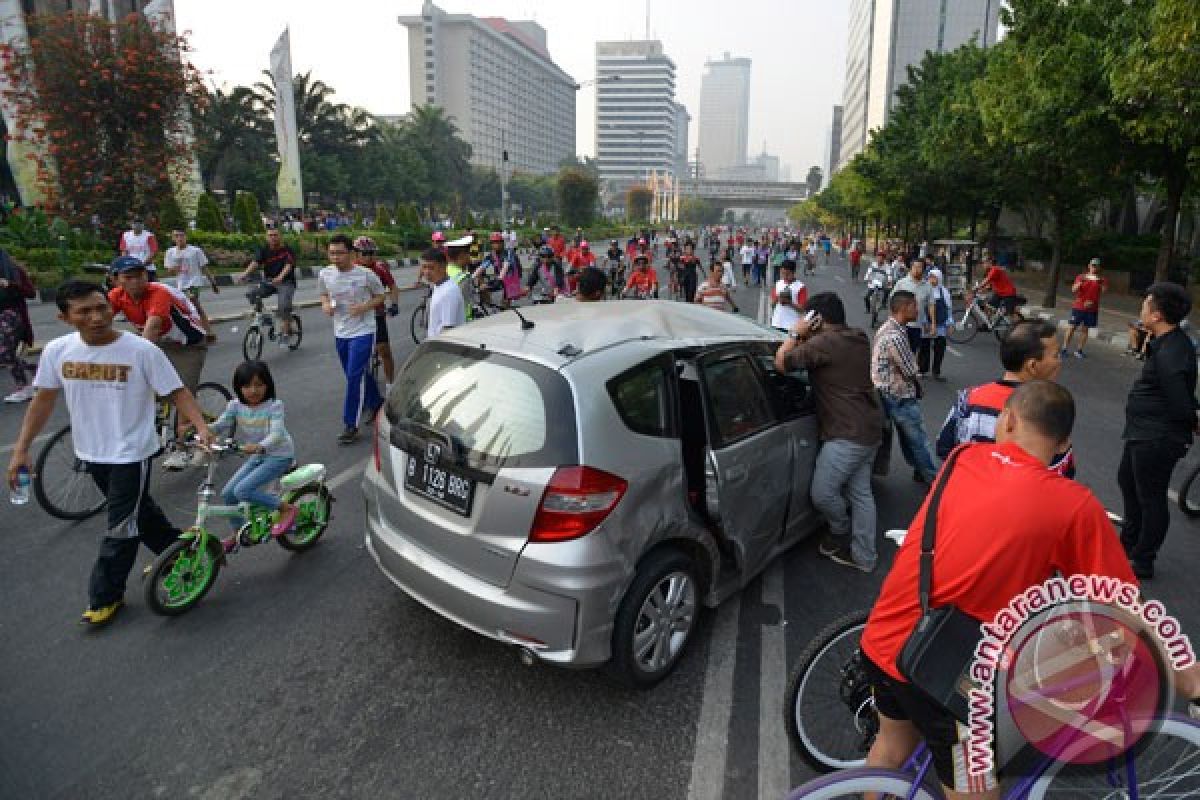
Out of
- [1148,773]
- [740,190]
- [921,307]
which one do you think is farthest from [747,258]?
[740,190]

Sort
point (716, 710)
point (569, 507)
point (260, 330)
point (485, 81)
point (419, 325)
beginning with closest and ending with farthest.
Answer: point (569, 507) → point (716, 710) → point (260, 330) → point (419, 325) → point (485, 81)

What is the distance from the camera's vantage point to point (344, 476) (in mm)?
5883

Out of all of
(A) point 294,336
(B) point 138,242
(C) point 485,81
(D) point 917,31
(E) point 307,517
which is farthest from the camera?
(C) point 485,81

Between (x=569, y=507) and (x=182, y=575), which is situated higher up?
(x=569, y=507)

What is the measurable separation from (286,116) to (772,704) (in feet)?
102

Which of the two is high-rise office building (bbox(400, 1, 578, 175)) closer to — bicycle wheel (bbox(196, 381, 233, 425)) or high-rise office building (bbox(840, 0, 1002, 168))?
high-rise office building (bbox(840, 0, 1002, 168))

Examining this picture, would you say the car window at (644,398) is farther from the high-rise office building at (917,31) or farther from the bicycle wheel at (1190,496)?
the high-rise office building at (917,31)

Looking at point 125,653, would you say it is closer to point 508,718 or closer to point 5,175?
point 508,718

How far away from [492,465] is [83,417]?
7.04ft

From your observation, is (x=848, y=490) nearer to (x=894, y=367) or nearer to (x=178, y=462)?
(x=894, y=367)

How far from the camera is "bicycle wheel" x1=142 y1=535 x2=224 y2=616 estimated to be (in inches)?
145

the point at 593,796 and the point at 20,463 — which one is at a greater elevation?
the point at 20,463

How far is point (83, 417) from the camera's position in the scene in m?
3.55

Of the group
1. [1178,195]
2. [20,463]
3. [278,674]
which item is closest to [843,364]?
[278,674]
